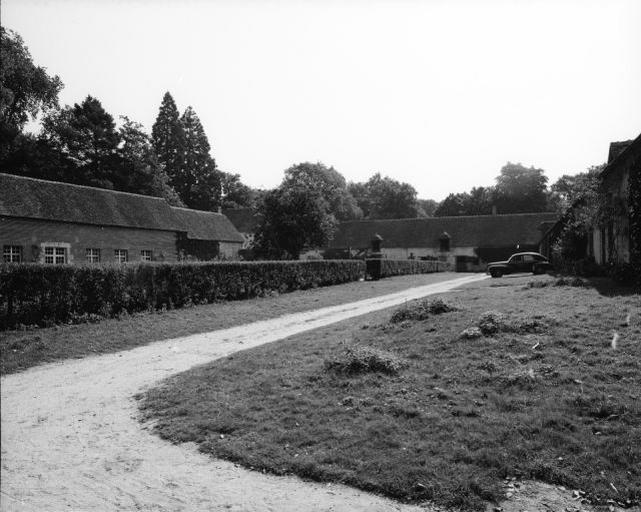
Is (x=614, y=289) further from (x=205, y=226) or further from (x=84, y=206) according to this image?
(x=205, y=226)

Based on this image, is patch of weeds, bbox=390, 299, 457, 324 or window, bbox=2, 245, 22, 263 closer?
patch of weeds, bbox=390, 299, 457, 324

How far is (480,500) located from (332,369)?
406cm

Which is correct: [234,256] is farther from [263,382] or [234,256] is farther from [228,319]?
[263,382]

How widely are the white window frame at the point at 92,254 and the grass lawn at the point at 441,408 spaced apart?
24323 mm

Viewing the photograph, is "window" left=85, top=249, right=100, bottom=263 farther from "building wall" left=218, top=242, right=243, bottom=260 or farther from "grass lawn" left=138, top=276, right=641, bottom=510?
"grass lawn" left=138, top=276, right=641, bottom=510

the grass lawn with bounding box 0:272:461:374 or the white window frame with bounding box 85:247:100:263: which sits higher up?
the white window frame with bounding box 85:247:100:263

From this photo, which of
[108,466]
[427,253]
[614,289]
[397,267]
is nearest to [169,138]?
A: [427,253]

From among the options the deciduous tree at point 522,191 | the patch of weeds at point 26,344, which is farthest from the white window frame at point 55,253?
the deciduous tree at point 522,191

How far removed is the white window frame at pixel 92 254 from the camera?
100ft

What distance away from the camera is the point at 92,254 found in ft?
102

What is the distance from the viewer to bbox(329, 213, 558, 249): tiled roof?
57.6 m

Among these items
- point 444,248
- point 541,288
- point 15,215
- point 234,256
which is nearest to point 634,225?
point 541,288

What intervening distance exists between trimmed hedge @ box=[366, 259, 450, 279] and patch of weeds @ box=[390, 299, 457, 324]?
2143cm

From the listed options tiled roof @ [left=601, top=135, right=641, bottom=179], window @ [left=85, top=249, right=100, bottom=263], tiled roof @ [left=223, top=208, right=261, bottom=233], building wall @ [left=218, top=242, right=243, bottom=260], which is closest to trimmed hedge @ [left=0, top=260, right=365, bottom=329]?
window @ [left=85, top=249, right=100, bottom=263]
